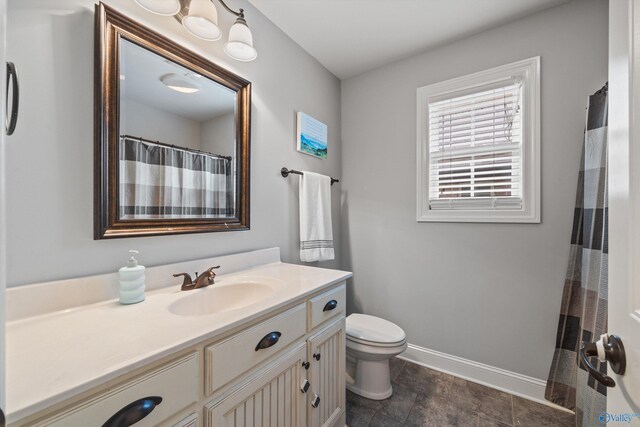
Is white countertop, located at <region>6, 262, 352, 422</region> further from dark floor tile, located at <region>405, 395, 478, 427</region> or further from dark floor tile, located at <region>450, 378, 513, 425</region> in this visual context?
dark floor tile, located at <region>450, 378, 513, 425</region>

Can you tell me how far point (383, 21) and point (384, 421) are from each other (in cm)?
245

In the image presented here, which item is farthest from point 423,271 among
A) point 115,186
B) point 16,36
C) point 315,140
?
point 16,36

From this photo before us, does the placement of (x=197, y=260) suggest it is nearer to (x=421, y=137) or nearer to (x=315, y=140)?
(x=315, y=140)

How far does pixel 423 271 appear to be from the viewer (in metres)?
2.03

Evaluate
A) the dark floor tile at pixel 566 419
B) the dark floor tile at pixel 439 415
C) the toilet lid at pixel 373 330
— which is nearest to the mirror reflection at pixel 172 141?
the toilet lid at pixel 373 330

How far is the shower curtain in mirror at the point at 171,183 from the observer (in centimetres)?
107

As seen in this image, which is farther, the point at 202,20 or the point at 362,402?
the point at 362,402

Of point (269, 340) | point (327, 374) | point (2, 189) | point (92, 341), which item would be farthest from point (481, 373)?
point (2, 189)

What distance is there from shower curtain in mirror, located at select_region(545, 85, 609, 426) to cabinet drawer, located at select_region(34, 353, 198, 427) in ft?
5.29

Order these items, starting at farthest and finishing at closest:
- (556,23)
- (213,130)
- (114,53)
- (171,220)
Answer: (556,23) < (213,130) < (171,220) < (114,53)

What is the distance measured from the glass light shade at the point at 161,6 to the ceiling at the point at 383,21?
639mm

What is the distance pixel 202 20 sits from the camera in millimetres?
1140

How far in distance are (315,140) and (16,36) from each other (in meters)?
1.55

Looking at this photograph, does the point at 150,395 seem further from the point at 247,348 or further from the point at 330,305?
the point at 330,305
